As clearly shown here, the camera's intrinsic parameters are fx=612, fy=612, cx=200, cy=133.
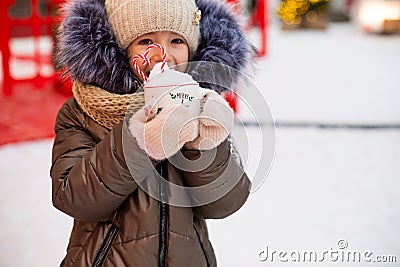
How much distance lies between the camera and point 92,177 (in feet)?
2.85

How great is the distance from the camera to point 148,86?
2.72 feet

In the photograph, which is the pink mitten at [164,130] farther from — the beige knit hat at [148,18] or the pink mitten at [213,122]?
the beige knit hat at [148,18]

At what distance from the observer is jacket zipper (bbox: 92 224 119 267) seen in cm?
93

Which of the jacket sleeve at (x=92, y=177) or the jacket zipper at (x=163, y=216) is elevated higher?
the jacket sleeve at (x=92, y=177)

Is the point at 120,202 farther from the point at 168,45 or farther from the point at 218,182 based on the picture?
the point at 168,45

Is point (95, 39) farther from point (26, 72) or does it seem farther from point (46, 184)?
point (26, 72)

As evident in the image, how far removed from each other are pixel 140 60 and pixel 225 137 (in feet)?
0.61

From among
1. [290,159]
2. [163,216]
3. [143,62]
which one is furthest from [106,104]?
[290,159]

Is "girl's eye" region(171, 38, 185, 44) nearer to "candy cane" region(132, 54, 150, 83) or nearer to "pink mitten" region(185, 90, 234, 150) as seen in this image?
"candy cane" region(132, 54, 150, 83)

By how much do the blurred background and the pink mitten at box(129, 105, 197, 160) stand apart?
0.17m

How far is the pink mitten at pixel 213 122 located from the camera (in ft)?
2.62

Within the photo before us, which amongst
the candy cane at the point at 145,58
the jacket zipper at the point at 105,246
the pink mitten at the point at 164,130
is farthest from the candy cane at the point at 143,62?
the jacket zipper at the point at 105,246

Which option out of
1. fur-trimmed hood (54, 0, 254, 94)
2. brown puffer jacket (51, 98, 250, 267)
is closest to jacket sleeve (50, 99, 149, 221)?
brown puffer jacket (51, 98, 250, 267)

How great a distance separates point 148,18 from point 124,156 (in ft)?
0.74
